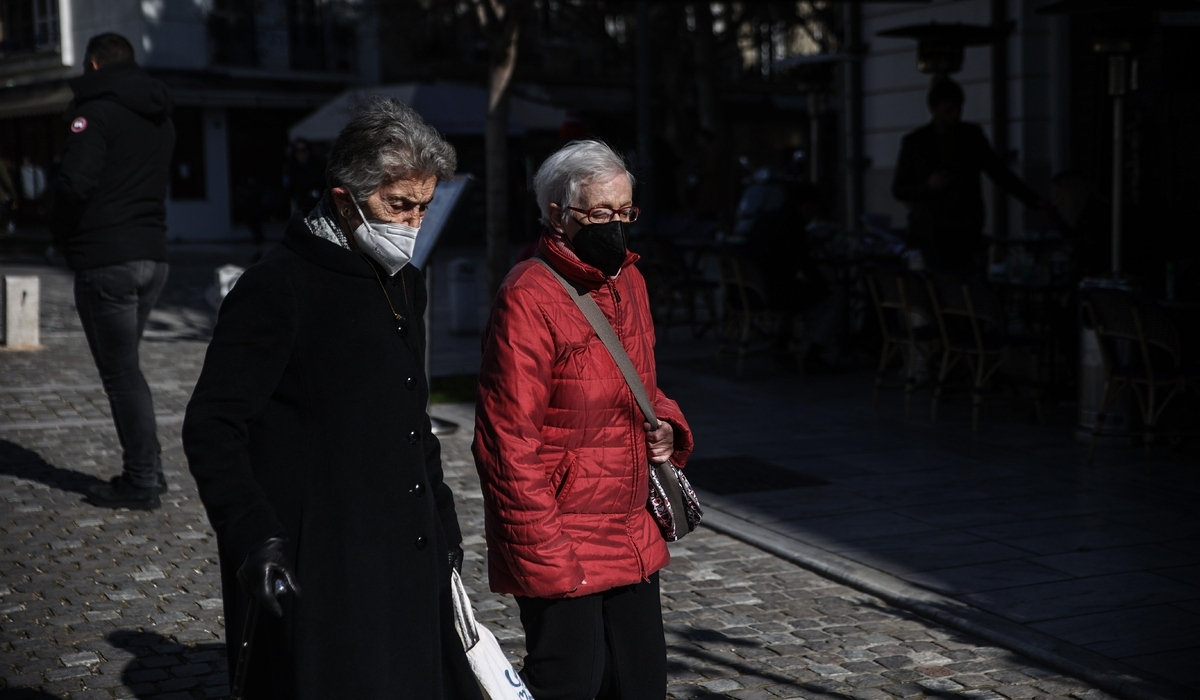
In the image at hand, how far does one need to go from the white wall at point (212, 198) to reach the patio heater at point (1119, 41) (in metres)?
30.2

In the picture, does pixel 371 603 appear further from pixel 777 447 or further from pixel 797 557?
pixel 777 447

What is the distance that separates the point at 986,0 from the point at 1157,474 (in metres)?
8.49

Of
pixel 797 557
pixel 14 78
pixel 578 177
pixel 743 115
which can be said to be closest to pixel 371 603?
pixel 578 177

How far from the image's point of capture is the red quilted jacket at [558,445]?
3262 mm

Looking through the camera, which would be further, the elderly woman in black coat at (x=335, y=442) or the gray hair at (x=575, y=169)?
the gray hair at (x=575, y=169)

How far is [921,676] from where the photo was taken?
15.2 ft

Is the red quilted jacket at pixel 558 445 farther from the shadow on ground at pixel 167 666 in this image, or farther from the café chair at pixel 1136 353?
the café chair at pixel 1136 353

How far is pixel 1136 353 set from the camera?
8.25 meters

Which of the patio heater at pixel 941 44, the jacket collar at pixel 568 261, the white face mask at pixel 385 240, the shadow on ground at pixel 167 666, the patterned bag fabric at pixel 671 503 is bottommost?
the shadow on ground at pixel 167 666

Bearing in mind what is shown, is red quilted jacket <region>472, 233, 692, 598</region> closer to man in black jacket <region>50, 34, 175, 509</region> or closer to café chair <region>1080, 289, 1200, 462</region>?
man in black jacket <region>50, 34, 175, 509</region>

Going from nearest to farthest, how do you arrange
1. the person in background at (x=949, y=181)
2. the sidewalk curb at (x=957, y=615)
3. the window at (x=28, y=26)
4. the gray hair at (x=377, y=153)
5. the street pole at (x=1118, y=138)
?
the gray hair at (x=377, y=153), the sidewalk curb at (x=957, y=615), the street pole at (x=1118, y=138), the person in background at (x=949, y=181), the window at (x=28, y=26)

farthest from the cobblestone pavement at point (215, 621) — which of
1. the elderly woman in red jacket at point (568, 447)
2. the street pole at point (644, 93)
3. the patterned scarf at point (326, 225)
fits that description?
the street pole at point (644, 93)

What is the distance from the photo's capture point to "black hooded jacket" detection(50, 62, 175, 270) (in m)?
6.45

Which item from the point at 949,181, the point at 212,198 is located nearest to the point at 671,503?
the point at 949,181
